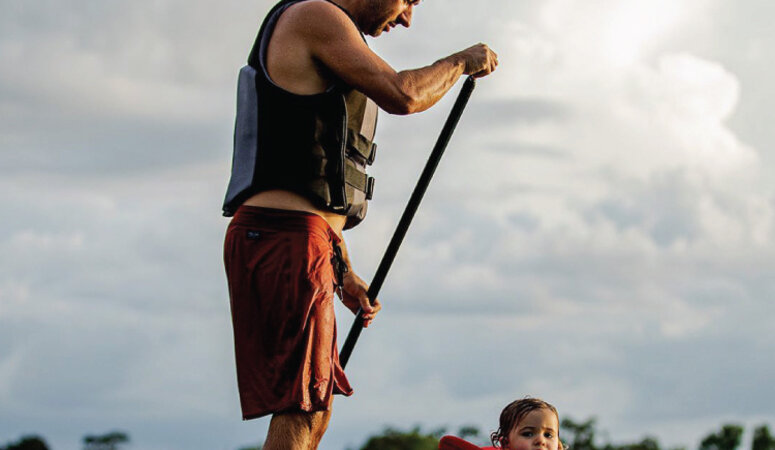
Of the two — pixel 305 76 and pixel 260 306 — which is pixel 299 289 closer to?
pixel 260 306

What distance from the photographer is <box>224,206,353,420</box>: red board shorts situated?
14.7 feet

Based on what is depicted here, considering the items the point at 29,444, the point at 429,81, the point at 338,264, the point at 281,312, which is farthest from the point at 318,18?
the point at 29,444

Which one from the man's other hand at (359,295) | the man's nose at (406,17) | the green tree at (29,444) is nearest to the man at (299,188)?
the man's nose at (406,17)

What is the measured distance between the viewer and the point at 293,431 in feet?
14.5

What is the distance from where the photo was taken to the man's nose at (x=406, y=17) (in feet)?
16.7

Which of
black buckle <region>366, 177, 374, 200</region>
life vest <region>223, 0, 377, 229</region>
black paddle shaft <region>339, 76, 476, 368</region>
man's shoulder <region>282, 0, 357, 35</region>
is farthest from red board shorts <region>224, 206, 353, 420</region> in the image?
black paddle shaft <region>339, 76, 476, 368</region>

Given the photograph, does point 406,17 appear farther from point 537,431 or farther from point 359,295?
point 537,431

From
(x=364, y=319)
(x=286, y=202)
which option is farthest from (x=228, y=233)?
(x=364, y=319)

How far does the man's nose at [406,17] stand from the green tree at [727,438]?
148 feet

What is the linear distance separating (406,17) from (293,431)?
6.09ft

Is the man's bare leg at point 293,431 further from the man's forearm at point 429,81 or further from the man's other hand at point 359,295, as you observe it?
the man's forearm at point 429,81

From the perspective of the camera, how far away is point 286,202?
4633 millimetres

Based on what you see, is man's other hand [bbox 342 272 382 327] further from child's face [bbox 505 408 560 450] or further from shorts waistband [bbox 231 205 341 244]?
child's face [bbox 505 408 560 450]

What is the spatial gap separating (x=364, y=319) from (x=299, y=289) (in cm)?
108
